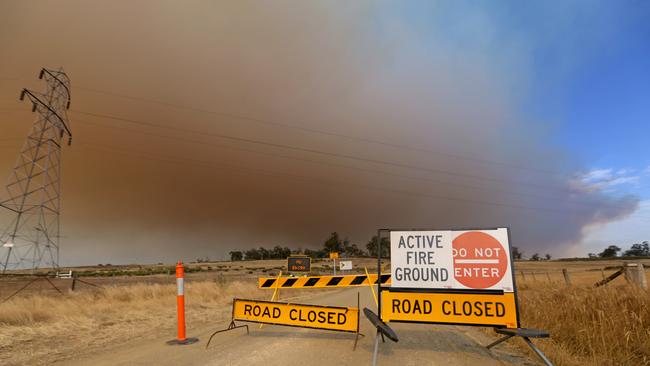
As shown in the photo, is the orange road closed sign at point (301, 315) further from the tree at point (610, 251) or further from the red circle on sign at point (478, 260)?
the tree at point (610, 251)

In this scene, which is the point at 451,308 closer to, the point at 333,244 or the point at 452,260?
the point at 452,260

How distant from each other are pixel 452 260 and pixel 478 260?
439 mm

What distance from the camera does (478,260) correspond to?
23.1 ft

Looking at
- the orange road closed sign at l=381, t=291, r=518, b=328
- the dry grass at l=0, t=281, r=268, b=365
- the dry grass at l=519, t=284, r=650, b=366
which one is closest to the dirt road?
the orange road closed sign at l=381, t=291, r=518, b=328

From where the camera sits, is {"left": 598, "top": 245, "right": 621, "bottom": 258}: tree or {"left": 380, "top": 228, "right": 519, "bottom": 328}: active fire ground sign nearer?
{"left": 380, "top": 228, "right": 519, "bottom": 328}: active fire ground sign

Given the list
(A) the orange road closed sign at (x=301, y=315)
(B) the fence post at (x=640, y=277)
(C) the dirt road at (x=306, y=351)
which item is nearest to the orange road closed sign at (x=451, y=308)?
(C) the dirt road at (x=306, y=351)

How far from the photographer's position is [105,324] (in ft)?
39.3

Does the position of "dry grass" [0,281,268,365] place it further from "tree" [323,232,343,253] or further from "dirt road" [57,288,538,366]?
"tree" [323,232,343,253]

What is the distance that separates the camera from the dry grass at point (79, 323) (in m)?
8.33

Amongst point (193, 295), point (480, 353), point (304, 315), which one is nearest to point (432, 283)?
→ point (480, 353)

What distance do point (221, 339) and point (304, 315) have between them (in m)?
1.91

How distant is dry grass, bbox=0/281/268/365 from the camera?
8.33 m

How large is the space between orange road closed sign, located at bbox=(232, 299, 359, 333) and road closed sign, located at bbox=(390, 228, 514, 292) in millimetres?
1633

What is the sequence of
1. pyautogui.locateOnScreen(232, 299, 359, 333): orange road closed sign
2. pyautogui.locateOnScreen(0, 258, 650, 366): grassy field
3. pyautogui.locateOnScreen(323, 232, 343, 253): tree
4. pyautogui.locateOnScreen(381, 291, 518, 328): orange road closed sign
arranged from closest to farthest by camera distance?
1. pyautogui.locateOnScreen(381, 291, 518, 328): orange road closed sign
2. pyautogui.locateOnScreen(0, 258, 650, 366): grassy field
3. pyautogui.locateOnScreen(232, 299, 359, 333): orange road closed sign
4. pyautogui.locateOnScreen(323, 232, 343, 253): tree
